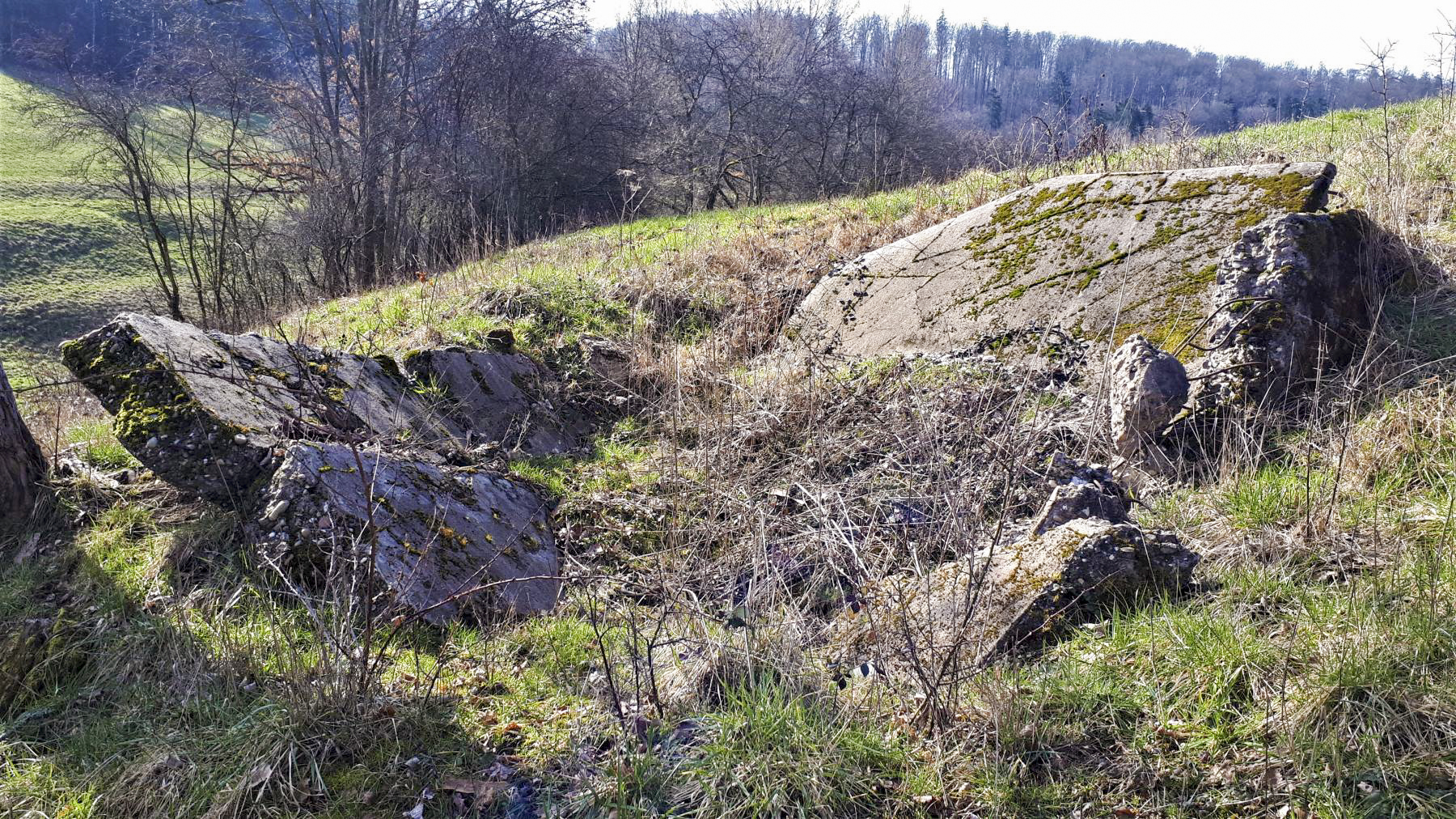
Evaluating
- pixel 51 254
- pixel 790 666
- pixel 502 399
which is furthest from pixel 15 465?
pixel 51 254

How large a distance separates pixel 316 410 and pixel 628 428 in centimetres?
277

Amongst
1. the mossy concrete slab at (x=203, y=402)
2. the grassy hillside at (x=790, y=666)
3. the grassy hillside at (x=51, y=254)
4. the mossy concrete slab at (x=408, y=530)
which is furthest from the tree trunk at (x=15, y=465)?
the grassy hillside at (x=51, y=254)

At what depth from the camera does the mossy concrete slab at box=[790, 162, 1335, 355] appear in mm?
5203

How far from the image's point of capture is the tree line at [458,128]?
15680mm

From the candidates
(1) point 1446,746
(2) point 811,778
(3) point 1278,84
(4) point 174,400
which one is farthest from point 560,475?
(3) point 1278,84

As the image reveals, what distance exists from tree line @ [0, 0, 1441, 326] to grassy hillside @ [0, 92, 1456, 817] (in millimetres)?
6470

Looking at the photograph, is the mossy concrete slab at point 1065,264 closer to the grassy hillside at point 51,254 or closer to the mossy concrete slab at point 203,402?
the mossy concrete slab at point 203,402

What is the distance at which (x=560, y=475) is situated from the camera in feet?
17.6

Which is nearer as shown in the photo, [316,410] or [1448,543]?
[1448,543]

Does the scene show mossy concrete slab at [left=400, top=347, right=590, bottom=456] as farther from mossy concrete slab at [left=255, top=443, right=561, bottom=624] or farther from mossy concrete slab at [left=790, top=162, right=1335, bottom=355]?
mossy concrete slab at [left=790, top=162, right=1335, bottom=355]

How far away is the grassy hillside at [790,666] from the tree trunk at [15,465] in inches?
8.2

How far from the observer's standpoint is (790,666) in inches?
99.3

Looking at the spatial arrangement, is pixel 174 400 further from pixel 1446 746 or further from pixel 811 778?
pixel 1446 746

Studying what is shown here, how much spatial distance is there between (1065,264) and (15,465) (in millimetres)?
6927
